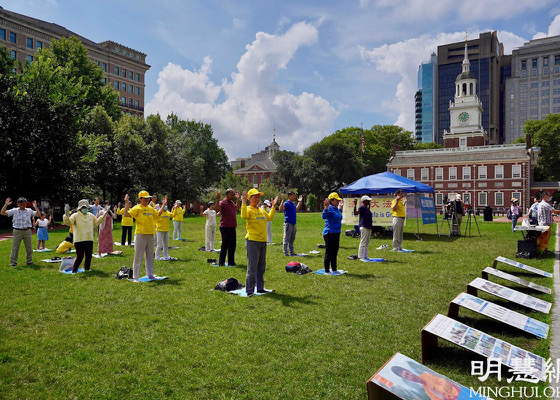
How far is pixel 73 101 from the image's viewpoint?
30.9 meters

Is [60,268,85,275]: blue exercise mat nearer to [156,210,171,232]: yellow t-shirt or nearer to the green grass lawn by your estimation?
the green grass lawn

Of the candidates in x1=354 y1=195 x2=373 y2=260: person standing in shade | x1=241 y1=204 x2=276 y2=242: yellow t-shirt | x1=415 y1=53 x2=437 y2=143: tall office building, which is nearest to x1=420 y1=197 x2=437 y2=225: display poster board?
x1=354 y1=195 x2=373 y2=260: person standing in shade

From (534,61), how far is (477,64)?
17952mm

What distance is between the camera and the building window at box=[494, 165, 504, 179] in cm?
6326

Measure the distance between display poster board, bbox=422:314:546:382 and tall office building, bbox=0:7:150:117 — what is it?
69290mm

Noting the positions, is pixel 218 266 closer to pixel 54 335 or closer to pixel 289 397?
pixel 54 335

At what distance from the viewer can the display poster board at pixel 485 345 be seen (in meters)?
4.61

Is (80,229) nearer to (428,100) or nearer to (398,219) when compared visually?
(398,219)

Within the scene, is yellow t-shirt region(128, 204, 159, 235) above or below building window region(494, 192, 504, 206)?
below

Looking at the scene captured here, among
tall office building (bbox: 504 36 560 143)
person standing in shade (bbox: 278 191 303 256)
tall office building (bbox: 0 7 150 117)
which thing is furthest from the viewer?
tall office building (bbox: 504 36 560 143)

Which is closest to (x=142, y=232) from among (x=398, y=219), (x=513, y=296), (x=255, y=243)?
(x=255, y=243)

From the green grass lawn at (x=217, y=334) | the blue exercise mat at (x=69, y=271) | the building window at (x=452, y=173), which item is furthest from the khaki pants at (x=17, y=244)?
the building window at (x=452, y=173)

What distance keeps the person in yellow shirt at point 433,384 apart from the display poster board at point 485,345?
3.38 feet

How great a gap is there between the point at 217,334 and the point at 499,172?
225 feet
